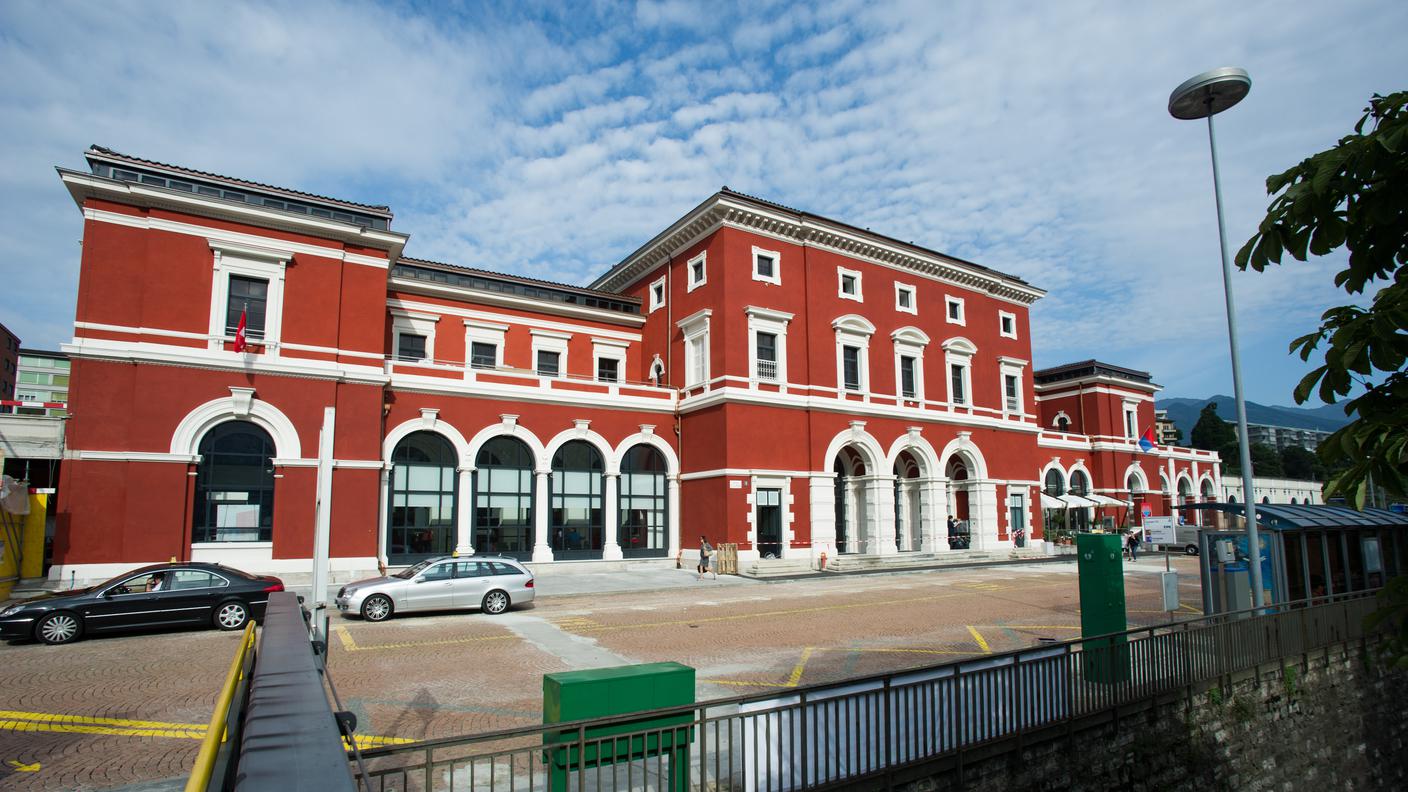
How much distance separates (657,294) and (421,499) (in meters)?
13.9

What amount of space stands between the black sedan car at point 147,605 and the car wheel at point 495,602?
14.2 feet

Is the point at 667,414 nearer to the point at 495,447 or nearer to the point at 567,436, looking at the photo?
the point at 567,436

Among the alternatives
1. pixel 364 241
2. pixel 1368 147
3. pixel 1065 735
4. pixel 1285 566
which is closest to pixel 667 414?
pixel 364 241

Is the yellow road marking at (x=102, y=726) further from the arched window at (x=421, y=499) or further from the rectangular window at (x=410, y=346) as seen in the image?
the rectangular window at (x=410, y=346)

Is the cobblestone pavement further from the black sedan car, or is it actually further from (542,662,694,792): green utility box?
(542,662,694,792): green utility box

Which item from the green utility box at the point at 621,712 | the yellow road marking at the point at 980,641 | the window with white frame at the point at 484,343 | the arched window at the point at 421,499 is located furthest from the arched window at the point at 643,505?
the green utility box at the point at 621,712

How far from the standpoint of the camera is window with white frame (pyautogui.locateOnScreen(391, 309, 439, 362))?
29.9 metres

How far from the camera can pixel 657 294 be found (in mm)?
34688

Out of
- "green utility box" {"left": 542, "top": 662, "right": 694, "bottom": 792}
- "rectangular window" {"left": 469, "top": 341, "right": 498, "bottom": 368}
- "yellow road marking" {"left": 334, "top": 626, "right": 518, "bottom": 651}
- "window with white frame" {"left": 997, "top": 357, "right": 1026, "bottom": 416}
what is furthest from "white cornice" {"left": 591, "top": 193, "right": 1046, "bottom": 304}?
"green utility box" {"left": 542, "top": 662, "right": 694, "bottom": 792}

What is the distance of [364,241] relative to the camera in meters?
24.9

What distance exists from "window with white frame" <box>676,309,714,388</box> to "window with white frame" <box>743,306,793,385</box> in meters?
1.75

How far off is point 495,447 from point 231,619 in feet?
42.4

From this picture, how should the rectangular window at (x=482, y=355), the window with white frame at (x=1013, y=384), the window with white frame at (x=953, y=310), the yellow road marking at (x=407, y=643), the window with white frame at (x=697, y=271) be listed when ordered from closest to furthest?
the yellow road marking at (x=407, y=643)
the window with white frame at (x=697, y=271)
the rectangular window at (x=482, y=355)
the window with white frame at (x=953, y=310)
the window with white frame at (x=1013, y=384)

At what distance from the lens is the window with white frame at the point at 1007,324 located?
39.6 metres
